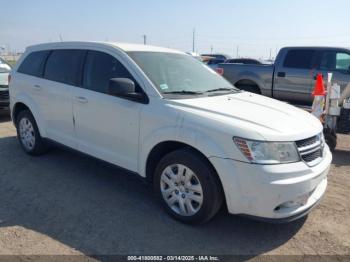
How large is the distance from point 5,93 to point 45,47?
3857 mm

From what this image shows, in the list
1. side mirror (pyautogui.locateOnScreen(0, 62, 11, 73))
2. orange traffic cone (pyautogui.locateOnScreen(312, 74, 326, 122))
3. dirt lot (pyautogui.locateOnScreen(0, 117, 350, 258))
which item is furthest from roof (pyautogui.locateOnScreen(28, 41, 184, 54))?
side mirror (pyautogui.locateOnScreen(0, 62, 11, 73))

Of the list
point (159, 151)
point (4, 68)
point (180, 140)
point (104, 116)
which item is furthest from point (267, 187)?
point (4, 68)

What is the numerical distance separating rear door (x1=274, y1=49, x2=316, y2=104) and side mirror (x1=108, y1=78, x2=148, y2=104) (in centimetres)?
633

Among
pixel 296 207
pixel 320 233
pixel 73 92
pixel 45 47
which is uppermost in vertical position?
pixel 45 47

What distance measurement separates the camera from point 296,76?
916cm

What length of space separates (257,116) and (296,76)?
6.18 meters

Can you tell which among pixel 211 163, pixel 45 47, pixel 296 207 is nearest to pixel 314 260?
pixel 296 207

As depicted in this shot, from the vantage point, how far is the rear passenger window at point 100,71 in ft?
14.1

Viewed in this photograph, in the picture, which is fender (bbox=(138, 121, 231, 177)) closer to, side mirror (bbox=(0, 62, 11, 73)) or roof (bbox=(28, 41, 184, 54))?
roof (bbox=(28, 41, 184, 54))

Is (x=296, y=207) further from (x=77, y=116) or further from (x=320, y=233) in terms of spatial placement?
(x=77, y=116)

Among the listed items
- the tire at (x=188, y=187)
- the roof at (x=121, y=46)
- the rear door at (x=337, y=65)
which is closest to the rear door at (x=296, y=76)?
the rear door at (x=337, y=65)

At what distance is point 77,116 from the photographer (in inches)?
184

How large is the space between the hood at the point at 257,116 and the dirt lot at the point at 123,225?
40.1 inches

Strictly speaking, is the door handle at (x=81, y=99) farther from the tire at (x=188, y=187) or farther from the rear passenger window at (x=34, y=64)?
the tire at (x=188, y=187)
